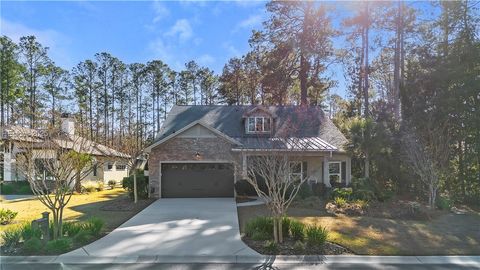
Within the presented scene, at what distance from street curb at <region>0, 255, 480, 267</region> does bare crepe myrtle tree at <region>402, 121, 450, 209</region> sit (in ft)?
25.3

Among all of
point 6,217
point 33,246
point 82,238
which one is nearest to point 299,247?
point 82,238

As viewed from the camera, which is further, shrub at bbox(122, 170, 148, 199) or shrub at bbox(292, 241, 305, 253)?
shrub at bbox(122, 170, 148, 199)

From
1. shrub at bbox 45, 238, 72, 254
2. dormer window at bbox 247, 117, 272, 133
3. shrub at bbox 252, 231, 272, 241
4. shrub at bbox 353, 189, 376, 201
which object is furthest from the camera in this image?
dormer window at bbox 247, 117, 272, 133

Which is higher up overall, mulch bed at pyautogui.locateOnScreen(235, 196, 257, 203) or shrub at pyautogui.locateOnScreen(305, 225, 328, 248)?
shrub at pyautogui.locateOnScreen(305, 225, 328, 248)

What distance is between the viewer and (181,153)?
19.8m

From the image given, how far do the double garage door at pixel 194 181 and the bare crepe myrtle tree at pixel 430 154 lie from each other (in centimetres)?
903

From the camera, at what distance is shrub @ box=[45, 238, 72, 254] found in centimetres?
854

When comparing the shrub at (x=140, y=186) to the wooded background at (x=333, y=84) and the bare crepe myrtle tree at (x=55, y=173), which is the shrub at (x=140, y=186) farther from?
the bare crepe myrtle tree at (x=55, y=173)

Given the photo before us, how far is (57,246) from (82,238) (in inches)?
34.7

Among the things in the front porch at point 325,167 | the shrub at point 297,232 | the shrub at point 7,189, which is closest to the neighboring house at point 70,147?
the shrub at point 7,189

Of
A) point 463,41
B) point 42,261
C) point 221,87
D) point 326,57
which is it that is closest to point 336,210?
point 42,261

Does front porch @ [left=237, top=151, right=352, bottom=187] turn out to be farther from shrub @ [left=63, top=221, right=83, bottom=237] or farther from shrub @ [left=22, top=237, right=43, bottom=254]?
shrub @ [left=22, top=237, right=43, bottom=254]

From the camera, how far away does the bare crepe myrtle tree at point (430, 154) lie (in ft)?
51.3

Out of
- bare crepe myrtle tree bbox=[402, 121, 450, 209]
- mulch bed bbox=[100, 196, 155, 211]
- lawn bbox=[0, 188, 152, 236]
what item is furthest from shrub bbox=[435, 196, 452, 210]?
mulch bed bbox=[100, 196, 155, 211]
